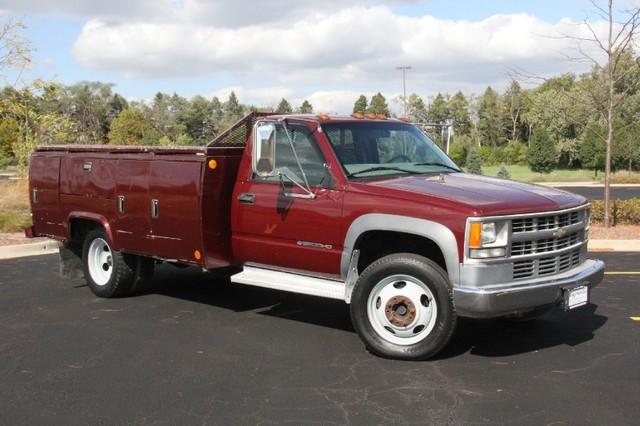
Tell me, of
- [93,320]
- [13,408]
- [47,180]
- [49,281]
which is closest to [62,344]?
[93,320]

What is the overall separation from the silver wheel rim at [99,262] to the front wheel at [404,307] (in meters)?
3.89

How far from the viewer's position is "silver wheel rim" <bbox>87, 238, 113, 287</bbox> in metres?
8.22

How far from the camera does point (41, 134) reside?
21359 mm

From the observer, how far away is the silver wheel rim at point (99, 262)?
8219 millimetres

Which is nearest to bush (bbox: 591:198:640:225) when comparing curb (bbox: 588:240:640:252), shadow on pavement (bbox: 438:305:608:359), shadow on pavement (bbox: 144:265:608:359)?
curb (bbox: 588:240:640:252)

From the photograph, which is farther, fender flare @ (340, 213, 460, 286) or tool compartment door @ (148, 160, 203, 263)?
tool compartment door @ (148, 160, 203, 263)

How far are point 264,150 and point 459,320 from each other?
2.71m

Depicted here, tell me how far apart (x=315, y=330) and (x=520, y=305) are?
2.19 m

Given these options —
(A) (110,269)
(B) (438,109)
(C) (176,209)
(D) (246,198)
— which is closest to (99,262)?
(A) (110,269)

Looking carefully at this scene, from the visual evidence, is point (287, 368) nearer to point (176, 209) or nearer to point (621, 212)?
point (176, 209)

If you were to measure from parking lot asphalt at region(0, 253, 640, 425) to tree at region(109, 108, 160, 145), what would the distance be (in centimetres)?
3998

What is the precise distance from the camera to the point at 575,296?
5.47 meters

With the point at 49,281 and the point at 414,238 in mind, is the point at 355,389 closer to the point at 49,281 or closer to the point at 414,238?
the point at 414,238

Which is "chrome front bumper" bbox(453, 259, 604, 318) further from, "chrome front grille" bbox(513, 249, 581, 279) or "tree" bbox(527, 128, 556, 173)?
"tree" bbox(527, 128, 556, 173)
